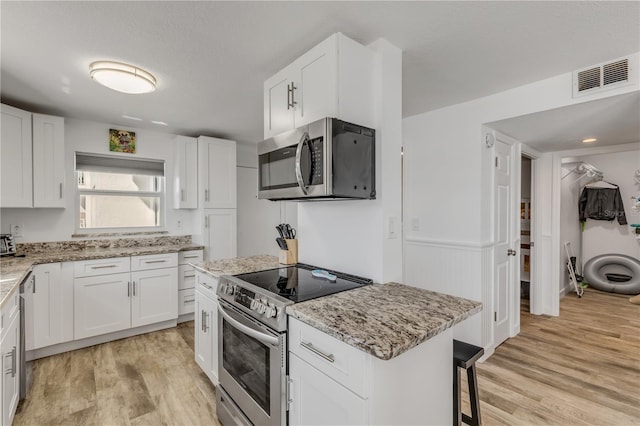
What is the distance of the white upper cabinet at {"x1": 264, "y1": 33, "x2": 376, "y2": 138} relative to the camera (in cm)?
159

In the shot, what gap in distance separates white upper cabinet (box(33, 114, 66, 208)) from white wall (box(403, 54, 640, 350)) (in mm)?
3507

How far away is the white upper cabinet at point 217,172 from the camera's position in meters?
3.82

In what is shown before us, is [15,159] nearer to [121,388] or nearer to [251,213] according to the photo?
[121,388]

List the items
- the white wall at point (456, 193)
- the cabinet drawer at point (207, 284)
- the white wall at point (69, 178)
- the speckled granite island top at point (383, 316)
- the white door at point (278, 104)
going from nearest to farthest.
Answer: the speckled granite island top at point (383, 316), the white door at point (278, 104), the cabinet drawer at point (207, 284), the white wall at point (456, 193), the white wall at point (69, 178)

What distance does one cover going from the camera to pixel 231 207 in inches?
160

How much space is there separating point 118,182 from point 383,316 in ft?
12.2

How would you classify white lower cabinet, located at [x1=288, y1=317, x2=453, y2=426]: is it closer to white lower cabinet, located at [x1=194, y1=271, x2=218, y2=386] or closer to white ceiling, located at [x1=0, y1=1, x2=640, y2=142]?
white lower cabinet, located at [x1=194, y1=271, x2=218, y2=386]

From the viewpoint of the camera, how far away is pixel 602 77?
6.49 ft

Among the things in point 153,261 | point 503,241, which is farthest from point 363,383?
point 153,261

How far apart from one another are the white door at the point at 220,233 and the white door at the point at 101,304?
0.97 metres

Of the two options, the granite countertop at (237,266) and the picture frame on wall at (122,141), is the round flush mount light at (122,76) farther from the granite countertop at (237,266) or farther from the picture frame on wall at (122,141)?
the picture frame on wall at (122,141)

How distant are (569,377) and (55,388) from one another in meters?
4.01

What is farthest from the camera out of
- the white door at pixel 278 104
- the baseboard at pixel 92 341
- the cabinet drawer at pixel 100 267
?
the cabinet drawer at pixel 100 267

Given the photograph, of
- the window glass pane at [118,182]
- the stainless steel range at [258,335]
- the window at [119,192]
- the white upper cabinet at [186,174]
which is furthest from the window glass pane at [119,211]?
the stainless steel range at [258,335]
